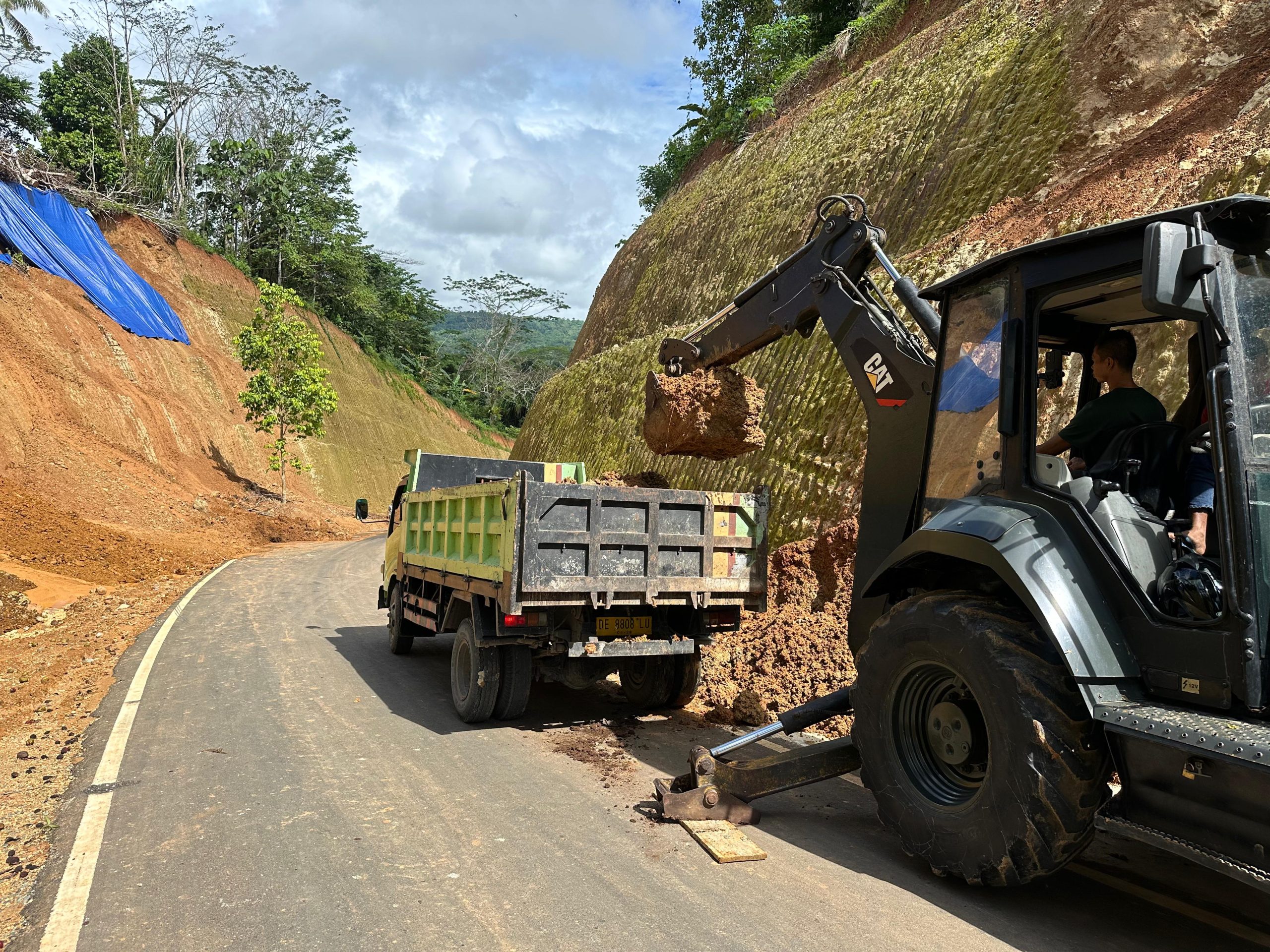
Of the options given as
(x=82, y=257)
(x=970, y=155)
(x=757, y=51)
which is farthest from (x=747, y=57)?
(x=82, y=257)

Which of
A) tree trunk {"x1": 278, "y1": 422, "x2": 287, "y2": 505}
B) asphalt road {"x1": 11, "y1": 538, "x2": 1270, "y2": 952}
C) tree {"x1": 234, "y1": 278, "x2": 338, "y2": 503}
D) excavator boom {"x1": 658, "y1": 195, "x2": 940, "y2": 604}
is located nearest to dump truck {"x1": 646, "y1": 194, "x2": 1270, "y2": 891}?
excavator boom {"x1": 658, "y1": 195, "x2": 940, "y2": 604}

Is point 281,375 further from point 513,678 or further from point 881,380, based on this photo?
point 881,380

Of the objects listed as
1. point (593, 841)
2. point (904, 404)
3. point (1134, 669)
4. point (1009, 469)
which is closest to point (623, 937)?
point (593, 841)

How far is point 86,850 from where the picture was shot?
438 centimetres

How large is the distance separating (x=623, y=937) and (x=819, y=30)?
2818cm

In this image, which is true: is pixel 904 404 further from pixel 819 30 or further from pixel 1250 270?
pixel 819 30

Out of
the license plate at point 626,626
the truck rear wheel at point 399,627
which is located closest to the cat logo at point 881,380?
the license plate at point 626,626

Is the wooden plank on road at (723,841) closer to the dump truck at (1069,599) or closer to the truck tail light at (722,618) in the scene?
the dump truck at (1069,599)

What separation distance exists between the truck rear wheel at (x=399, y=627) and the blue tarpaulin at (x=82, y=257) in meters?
26.1

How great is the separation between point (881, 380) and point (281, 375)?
2784 centimetres

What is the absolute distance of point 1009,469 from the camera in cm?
417

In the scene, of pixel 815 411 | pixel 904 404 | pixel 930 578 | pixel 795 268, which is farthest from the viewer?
pixel 815 411

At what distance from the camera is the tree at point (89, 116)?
35906 millimetres

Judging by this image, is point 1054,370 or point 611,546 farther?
point 611,546
